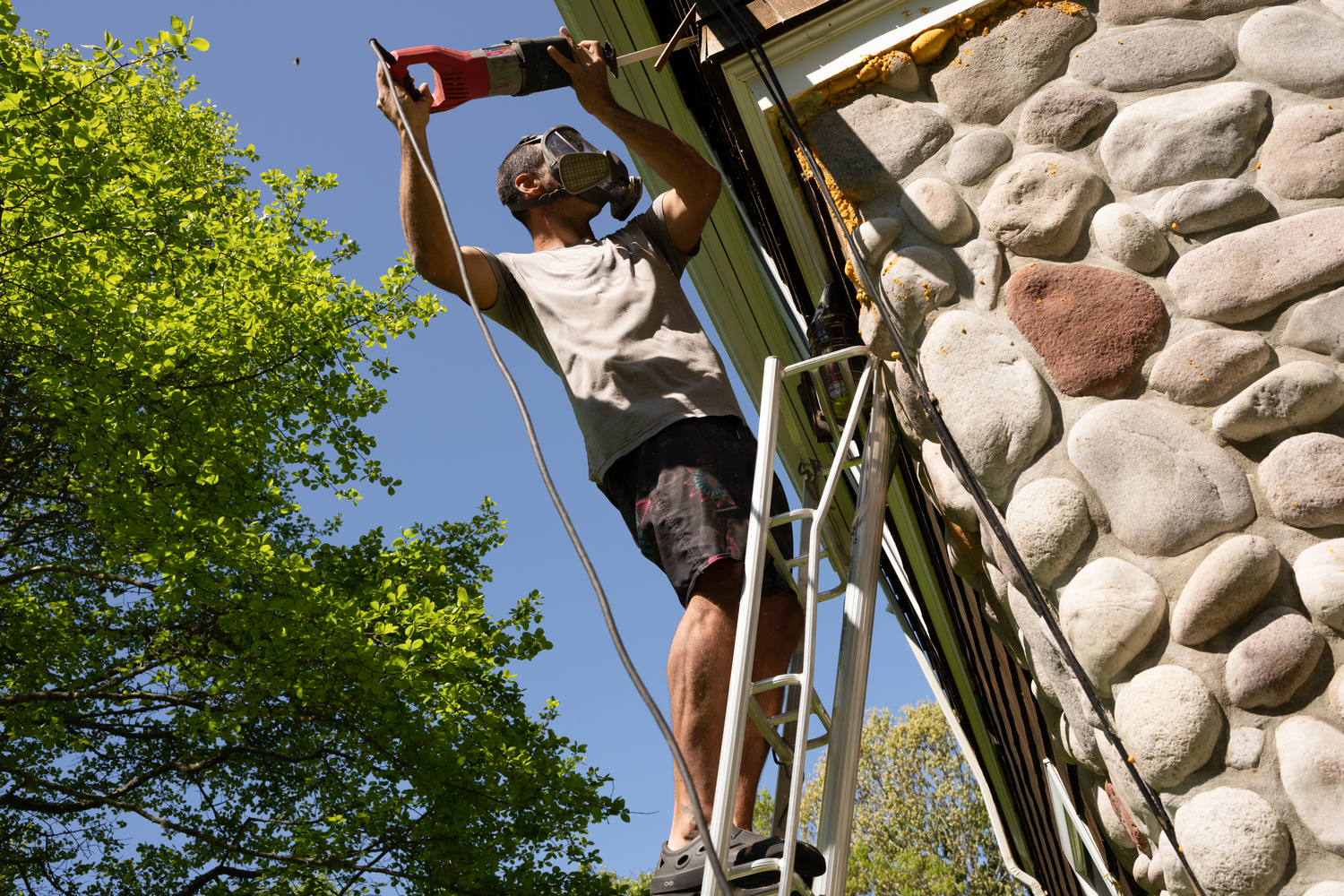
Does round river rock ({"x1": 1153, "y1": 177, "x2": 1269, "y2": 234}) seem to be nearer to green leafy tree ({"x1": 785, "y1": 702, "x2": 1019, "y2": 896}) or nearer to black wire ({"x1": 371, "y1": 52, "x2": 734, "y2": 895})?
black wire ({"x1": 371, "y1": 52, "x2": 734, "y2": 895})

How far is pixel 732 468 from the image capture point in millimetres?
2361

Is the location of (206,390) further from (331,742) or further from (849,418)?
(849,418)

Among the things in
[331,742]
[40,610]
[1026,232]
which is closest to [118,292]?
[40,610]

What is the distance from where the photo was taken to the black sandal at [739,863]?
1.91m

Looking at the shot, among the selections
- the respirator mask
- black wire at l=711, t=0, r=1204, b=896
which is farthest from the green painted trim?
black wire at l=711, t=0, r=1204, b=896

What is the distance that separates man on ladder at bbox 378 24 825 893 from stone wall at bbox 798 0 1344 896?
0.46 metres

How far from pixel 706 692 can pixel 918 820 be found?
864 inches

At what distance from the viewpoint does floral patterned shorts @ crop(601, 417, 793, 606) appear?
2.24m

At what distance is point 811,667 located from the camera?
78.9 inches

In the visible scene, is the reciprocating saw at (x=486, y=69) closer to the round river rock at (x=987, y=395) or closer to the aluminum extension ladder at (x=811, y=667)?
the aluminum extension ladder at (x=811, y=667)

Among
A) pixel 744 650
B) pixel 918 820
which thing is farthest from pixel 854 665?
pixel 918 820

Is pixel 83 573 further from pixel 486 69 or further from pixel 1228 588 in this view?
pixel 1228 588

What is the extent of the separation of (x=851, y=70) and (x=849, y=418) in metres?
0.85

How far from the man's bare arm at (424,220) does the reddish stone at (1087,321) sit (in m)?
1.32
